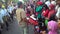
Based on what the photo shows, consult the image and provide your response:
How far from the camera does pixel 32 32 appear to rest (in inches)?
397

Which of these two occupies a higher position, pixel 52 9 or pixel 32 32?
pixel 52 9

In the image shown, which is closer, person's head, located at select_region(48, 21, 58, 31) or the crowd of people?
person's head, located at select_region(48, 21, 58, 31)

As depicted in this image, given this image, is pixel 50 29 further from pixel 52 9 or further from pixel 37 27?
pixel 37 27

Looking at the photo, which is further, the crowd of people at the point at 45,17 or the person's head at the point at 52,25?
the crowd of people at the point at 45,17

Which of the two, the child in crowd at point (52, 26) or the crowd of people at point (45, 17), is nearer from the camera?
the child in crowd at point (52, 26)

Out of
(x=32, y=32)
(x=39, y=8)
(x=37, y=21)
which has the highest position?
(x=39, y=8)

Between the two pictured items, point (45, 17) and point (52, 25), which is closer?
point (52, 25)

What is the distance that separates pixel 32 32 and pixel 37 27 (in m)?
1.08

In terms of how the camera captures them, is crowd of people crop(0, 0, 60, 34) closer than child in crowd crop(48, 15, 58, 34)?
No

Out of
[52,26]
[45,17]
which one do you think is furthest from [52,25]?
[45,17]

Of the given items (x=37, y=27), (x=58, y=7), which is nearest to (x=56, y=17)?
(x=58, y=7)

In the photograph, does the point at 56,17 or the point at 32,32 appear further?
the point at 32,32

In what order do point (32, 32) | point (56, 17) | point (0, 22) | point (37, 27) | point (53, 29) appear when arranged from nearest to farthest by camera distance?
point (53, 29) < point (56, 17) < point (37, 27) < point (32, 32) < point (0, 22)

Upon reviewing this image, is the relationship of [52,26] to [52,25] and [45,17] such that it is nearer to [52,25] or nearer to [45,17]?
[52,25]
